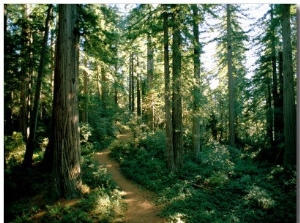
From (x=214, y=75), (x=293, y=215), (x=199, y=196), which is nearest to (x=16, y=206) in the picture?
(x=199, y=196)

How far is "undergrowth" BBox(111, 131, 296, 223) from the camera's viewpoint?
6.49 metres

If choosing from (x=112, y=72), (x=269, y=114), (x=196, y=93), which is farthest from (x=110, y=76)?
(x=269, y=114)

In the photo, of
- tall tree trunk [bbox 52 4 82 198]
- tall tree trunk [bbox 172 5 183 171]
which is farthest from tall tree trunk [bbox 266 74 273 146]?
tall tree trunk [bbox 52 4 82 198]

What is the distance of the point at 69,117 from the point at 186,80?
17.6 feet

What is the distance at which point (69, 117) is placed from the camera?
21.6ft

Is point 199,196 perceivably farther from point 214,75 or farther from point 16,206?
point 214,75

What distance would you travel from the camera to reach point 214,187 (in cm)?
859

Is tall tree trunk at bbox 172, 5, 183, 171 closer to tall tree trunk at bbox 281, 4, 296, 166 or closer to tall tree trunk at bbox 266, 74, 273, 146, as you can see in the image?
tall tree trunk at bbox 281, 4, 296, 166

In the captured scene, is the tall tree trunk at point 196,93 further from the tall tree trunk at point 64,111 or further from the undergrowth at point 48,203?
the tall tree trunk at point 64,111

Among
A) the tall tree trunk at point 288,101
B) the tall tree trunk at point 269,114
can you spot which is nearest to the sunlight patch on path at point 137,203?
the tall tree trunk at point 288,101

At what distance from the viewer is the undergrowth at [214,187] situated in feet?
21.3

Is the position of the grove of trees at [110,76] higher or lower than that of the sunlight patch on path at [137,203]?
higher

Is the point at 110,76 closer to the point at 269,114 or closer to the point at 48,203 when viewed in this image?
the point at 269,114

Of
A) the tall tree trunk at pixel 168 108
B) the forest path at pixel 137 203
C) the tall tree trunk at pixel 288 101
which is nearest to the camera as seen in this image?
the forest path at pixel 137 203
